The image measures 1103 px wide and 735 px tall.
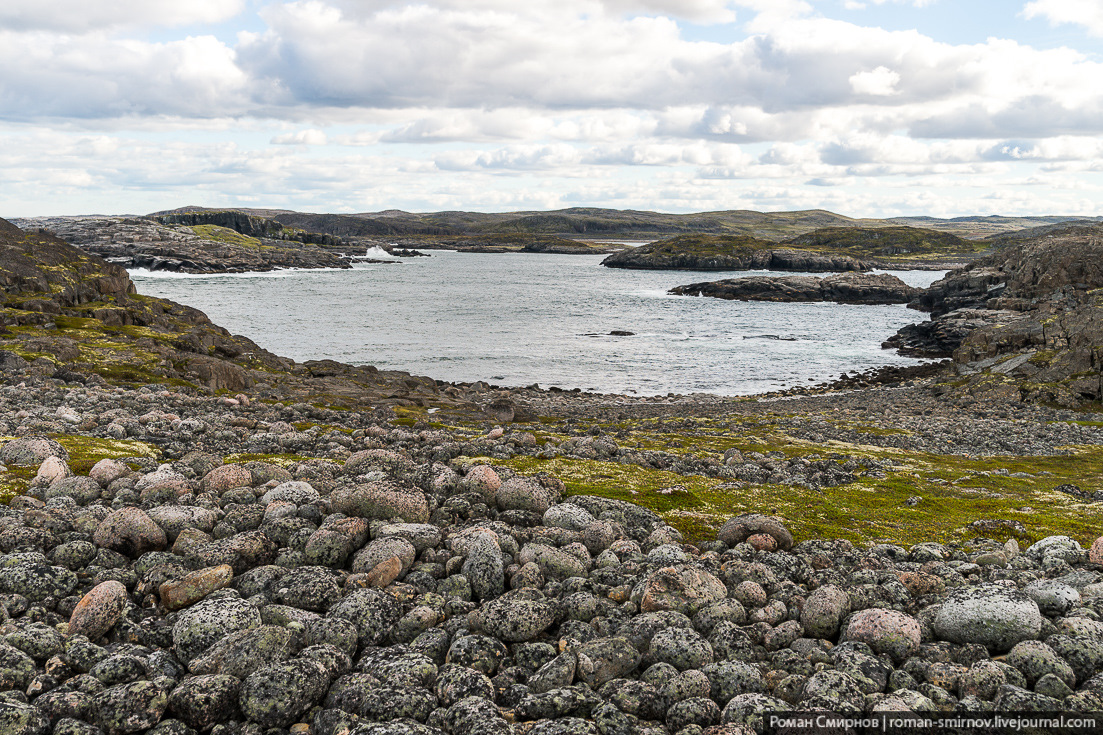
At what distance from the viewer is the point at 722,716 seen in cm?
614

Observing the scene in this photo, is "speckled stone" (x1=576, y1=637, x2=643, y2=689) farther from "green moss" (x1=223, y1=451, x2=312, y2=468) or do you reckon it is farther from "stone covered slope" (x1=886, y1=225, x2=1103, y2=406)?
"stone covered slope" (x1=886, y1=225, x2=1103, y2=406)

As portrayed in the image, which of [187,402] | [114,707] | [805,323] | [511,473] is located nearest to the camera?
[114,707]

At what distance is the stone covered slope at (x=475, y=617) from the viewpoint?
610 cm

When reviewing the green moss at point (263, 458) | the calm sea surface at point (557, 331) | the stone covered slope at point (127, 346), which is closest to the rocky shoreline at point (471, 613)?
the green moss at point (263, 458)

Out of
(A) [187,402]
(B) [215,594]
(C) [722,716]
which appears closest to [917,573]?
(C) [722,716]

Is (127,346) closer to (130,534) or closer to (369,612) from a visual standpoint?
(130,534)

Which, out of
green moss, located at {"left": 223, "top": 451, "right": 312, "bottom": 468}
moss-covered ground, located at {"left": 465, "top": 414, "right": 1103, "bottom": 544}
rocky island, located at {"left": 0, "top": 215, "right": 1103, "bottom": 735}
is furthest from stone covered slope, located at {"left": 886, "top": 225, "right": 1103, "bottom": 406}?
green moss, located at {"left": 223, "top": 451, "right": 312, "bottom": 468}

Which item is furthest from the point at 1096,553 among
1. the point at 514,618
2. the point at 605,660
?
the point at 514,618

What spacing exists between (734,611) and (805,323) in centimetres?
10306

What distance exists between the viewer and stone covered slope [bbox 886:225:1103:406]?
38.2 meters

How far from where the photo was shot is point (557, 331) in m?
86.2

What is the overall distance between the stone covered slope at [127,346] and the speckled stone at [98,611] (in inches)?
892

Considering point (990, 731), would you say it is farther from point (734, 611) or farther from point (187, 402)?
point (187, 402)

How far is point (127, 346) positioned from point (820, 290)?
138109 mm
